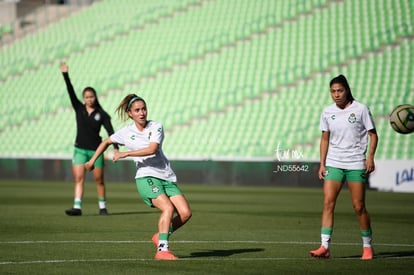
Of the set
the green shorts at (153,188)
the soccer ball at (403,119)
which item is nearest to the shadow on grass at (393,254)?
the green shorts at (153,188)

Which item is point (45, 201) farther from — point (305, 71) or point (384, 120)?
point (305, 71)

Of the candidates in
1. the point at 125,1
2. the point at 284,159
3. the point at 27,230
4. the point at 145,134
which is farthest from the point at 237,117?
the point at 145,134

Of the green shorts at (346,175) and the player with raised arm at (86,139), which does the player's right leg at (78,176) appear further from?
the green shorts at (346,175)

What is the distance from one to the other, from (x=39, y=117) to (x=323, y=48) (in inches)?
517

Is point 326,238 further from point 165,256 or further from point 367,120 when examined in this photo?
point 165,256

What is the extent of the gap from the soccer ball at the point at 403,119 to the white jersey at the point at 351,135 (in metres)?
4.61

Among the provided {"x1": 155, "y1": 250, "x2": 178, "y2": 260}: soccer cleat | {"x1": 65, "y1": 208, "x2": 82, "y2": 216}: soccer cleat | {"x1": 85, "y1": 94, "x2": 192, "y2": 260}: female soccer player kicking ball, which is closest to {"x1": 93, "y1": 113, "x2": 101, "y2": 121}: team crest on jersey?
{"x1": 65, "y1": 208, "x2": 82, "y2": 216}: soccer cleat

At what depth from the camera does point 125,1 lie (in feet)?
153

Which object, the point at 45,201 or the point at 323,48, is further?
the point at 323,48

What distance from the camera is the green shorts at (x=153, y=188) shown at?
10438 mm

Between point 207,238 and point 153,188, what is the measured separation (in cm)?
276

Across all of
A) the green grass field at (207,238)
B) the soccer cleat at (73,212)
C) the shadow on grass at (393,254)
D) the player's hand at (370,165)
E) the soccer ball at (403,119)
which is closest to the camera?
the green grass field at (207,238)

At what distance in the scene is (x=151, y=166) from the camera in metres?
10.6

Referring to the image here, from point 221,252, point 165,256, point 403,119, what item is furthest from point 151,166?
point 403,119
